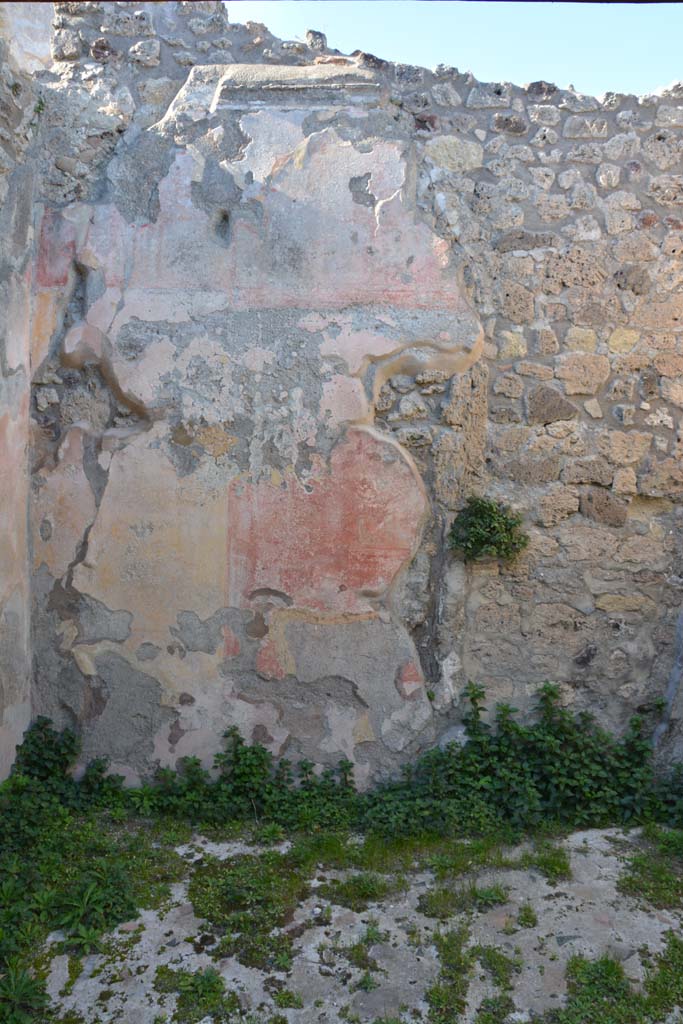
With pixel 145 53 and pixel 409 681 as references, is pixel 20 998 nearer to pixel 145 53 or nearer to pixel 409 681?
pixel 409 681

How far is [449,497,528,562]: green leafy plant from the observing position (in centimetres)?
417

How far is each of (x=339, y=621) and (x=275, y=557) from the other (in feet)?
1.50

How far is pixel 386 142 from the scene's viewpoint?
13.4 ft

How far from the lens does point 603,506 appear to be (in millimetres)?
4285

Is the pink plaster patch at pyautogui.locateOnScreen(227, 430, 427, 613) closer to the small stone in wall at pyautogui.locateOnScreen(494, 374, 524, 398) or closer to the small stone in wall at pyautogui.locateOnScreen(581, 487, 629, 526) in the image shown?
the small stone in wall at pyautogui.locateOnScreen(494, 374, 524, 398)

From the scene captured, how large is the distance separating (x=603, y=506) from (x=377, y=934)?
2.34 m

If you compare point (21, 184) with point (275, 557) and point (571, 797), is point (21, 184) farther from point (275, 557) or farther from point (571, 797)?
point (571, 797)

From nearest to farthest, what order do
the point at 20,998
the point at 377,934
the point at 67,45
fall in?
the point at 20,998
the point at 377,934
the point at 67,45

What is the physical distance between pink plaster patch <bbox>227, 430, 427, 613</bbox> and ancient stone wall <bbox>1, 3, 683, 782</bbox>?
1cm

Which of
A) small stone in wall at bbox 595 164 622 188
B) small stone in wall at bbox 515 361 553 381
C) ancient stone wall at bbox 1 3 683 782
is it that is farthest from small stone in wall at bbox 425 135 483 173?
small stone in wall at bbox 515 361 553 381

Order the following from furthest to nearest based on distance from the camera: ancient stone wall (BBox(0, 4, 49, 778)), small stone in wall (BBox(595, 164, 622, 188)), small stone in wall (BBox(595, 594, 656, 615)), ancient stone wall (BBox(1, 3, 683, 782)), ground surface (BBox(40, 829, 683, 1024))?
small stone in wall (BBox(595, 594, 656, 615)) < small stone in wall (BBox(595, 164, 622, 188)) < ancient stone wall (BBox(1, 3, 683, 782)) < ancient stone wall (BBox(0, 4, 49, 778)) < ground surface (BBox(40, 829, 683, 1024))

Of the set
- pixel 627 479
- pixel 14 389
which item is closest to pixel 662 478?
pixel 627 479

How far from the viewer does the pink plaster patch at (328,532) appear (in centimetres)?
412

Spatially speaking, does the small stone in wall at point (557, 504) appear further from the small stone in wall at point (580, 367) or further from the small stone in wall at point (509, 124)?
the small stone in wall at point (509, 124)
